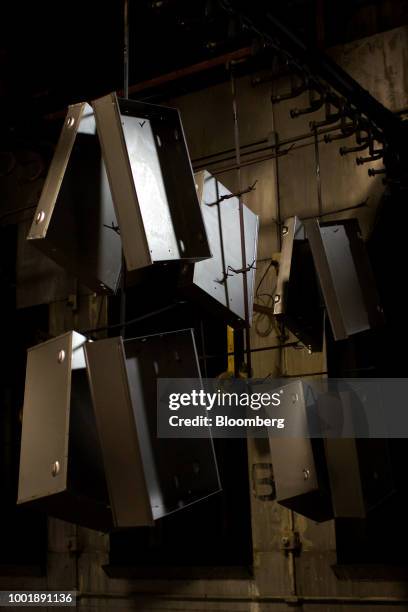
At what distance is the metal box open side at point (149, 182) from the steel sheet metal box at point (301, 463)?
3.78 ft

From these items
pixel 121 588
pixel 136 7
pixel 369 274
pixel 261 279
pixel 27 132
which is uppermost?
pixel 136 7

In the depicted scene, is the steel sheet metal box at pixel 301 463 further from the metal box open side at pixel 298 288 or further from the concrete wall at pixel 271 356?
the concrete wall at pixel 271 356

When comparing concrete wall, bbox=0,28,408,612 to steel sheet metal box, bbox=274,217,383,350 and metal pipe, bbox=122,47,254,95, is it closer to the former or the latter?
metal pipe, bbox=122,47,254,95

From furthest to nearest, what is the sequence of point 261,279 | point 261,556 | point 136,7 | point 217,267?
point 136,7 < point 261,279 < point 261,556 < point 217,267

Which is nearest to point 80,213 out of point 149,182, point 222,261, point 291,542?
point 149,182

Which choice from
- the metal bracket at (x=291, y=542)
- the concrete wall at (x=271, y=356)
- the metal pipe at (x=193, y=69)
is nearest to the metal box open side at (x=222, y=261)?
the concrete wall at (x=271, y=356)

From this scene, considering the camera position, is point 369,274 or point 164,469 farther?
point 369,274

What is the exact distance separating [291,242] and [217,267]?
72 centimetres

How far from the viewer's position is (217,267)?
3.95 m

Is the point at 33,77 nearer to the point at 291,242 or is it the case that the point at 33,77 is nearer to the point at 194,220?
the point at 291,242

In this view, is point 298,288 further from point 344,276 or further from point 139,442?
point 139,442

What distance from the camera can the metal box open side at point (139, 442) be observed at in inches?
125

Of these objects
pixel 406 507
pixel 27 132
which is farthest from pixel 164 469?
pixel 27 132

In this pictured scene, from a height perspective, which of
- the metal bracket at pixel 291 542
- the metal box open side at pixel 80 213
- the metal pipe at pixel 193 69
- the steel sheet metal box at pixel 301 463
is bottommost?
the metal bracket at pixel 291 542
